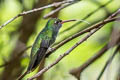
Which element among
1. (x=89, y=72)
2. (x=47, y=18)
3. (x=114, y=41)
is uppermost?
(x=47, y=18)

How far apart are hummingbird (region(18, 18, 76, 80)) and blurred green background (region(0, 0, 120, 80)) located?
3 centimetres

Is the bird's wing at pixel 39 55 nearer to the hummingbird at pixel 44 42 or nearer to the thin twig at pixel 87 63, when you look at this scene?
the hummingbird at pixel 44 42

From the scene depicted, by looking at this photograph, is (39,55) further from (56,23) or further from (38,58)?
(56,23)

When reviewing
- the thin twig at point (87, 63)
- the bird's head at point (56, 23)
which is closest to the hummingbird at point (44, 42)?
the bird's head at point (56, 23)

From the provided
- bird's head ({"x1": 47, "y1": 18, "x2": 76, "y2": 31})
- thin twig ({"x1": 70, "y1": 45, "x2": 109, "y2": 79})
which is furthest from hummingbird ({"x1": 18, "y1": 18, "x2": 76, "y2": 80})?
thin twig ({"x1": 70, "y1": 45, "x2": 109, "y2": 79})

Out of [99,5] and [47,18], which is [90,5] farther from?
[47,18]

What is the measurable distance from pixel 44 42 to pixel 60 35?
3.7 inches

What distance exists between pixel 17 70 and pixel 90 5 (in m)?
0.52

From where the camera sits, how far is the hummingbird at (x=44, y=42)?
151 cm

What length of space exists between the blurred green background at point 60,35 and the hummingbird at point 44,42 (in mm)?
30

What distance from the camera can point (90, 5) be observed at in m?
1.54

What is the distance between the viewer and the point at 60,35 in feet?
5.09

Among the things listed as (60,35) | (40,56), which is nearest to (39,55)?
(40,56)

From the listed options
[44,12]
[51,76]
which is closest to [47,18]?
[44,12]
